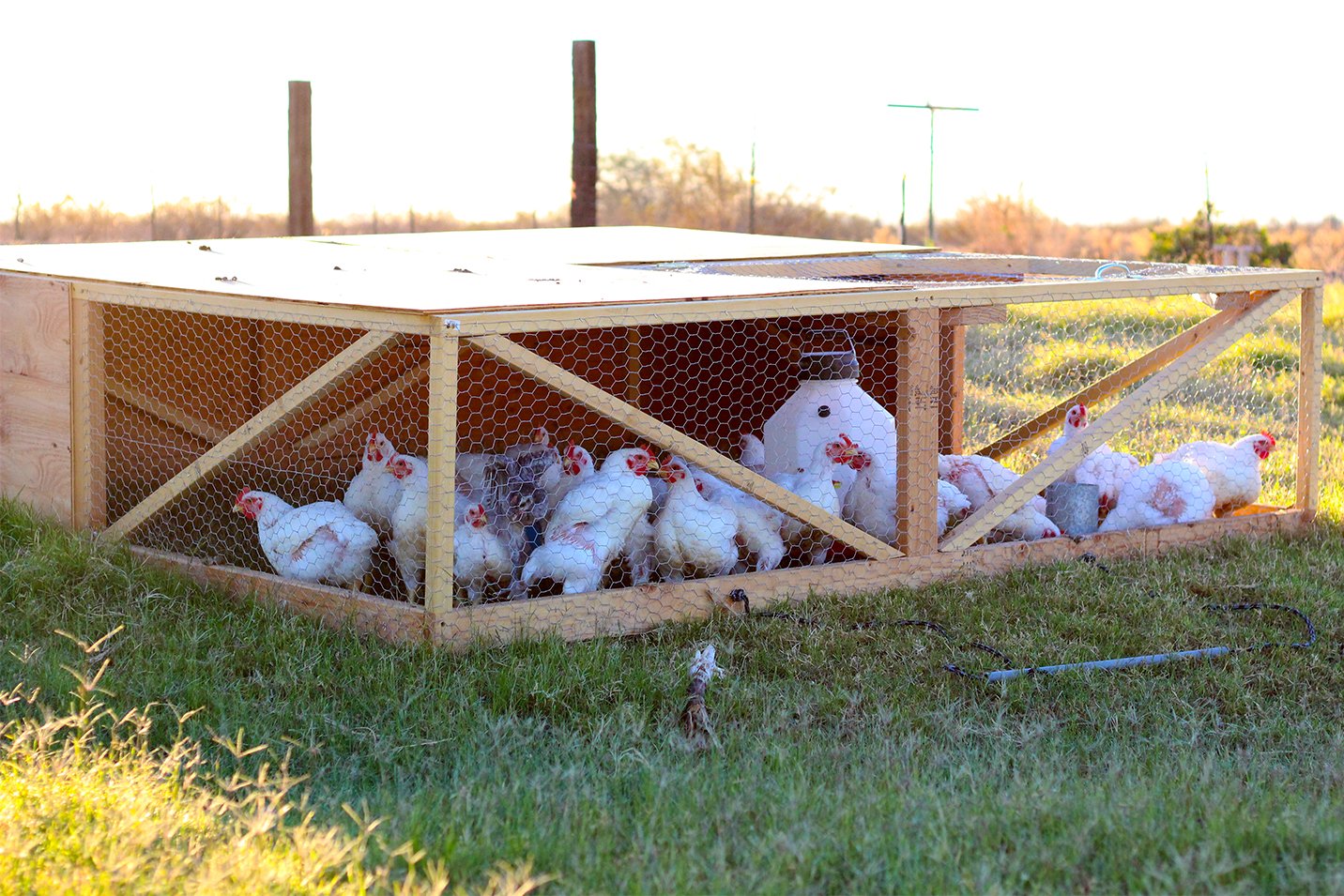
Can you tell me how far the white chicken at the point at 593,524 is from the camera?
179 inches

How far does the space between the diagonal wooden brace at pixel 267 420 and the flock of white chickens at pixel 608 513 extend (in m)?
0.20

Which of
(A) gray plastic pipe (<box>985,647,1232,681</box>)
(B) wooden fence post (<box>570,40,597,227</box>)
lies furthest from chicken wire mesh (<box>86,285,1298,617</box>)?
(B) wooden fence post (<box>570,40,597,227</box>)

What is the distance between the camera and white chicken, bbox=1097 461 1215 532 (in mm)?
5773

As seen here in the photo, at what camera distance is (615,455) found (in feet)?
15.7

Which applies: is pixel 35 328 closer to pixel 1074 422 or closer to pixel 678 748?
pixel 678 748

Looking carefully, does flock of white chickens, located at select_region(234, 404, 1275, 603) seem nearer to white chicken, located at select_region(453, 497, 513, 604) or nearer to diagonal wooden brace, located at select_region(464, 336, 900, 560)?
white chicken, located at select_region(453, 497, 513, 604)

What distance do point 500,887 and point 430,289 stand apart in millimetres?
2351

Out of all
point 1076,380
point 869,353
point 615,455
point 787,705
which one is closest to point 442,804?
point 787,705

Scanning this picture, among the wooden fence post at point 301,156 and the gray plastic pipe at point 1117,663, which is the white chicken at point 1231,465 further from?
the wooden fence post at point 301,156

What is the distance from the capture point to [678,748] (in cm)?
368

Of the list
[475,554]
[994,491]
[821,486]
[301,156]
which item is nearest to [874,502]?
[821,486]

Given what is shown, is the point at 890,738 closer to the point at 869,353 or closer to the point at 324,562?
the point at 324,562

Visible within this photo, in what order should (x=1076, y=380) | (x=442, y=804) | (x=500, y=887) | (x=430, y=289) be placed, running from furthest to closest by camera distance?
(x=1076, y=380), (x=430, y=289), (x=442, y=804), (x=500, y=887)

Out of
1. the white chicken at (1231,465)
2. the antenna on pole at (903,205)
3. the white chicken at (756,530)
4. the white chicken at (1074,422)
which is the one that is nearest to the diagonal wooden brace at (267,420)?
the white chicken at (756,530)
